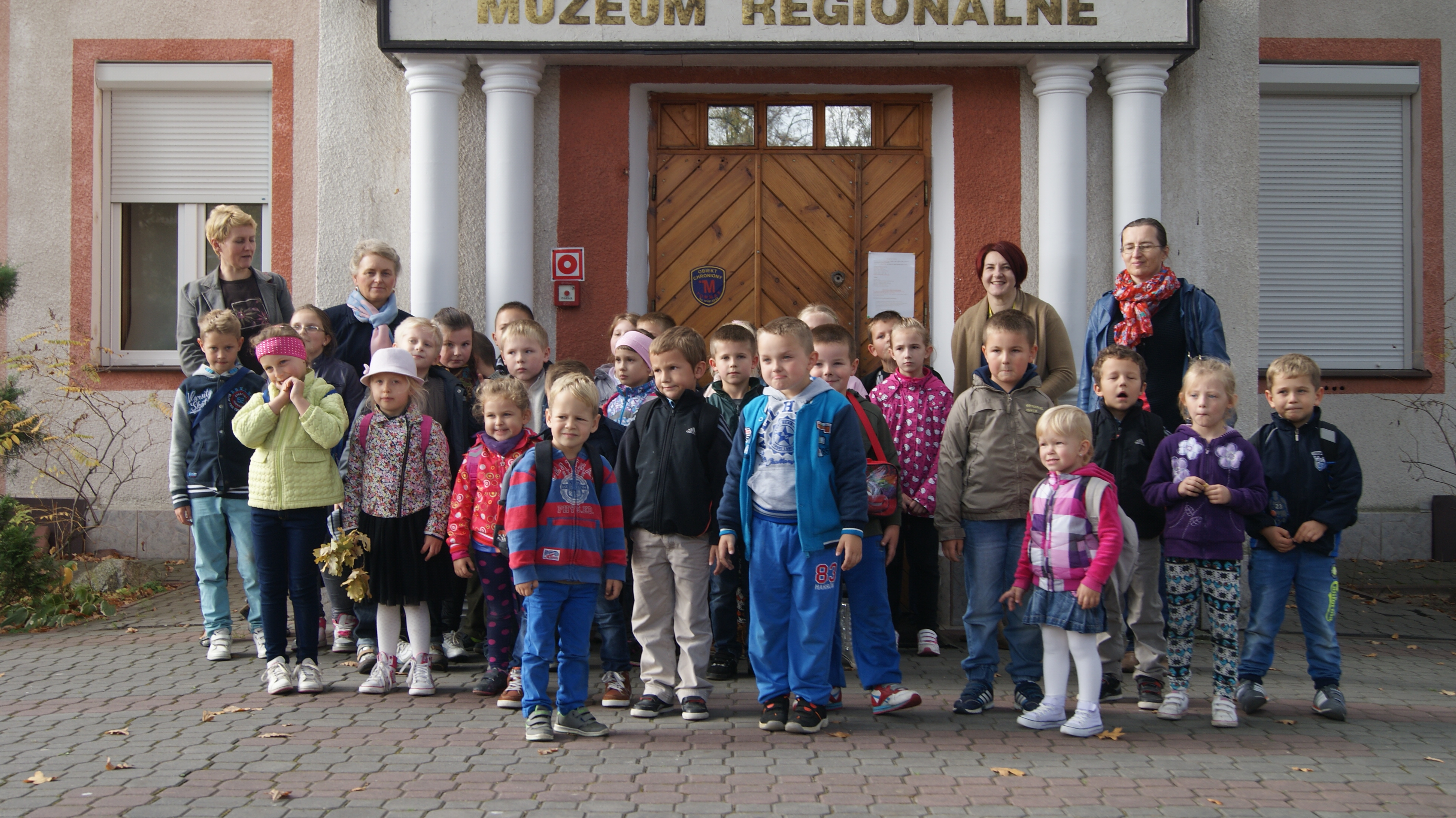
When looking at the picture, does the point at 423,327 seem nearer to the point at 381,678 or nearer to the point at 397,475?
the point at 397,475

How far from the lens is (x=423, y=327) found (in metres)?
5.27

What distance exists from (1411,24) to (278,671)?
923 centimetres

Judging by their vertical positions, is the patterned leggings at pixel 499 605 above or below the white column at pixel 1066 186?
below

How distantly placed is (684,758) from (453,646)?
1841 millimetres

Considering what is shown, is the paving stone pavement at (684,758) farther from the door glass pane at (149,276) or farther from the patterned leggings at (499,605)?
the door glass pane at (149,276)

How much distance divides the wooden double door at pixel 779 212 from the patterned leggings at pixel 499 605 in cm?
305

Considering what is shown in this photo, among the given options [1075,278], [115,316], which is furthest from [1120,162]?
[115,316]

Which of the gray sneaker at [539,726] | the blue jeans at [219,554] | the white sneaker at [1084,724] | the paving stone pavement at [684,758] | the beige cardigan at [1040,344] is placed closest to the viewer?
the paving stone pavement at [684,758]

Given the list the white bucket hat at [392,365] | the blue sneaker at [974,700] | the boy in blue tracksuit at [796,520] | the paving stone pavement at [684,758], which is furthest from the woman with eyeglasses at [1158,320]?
the white bucket hat at [392,365]

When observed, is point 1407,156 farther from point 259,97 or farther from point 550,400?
point 259,97

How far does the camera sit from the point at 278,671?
16.0 feet

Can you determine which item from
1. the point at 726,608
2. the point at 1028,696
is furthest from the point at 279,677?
the point at 1028,696

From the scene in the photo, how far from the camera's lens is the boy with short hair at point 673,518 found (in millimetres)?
4559

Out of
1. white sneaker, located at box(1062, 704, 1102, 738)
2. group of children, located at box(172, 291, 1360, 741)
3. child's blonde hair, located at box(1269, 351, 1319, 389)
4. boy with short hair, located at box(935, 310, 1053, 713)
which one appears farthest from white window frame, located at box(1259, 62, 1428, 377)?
white sneaker, located at box(1062, 704, 1102, 738)
